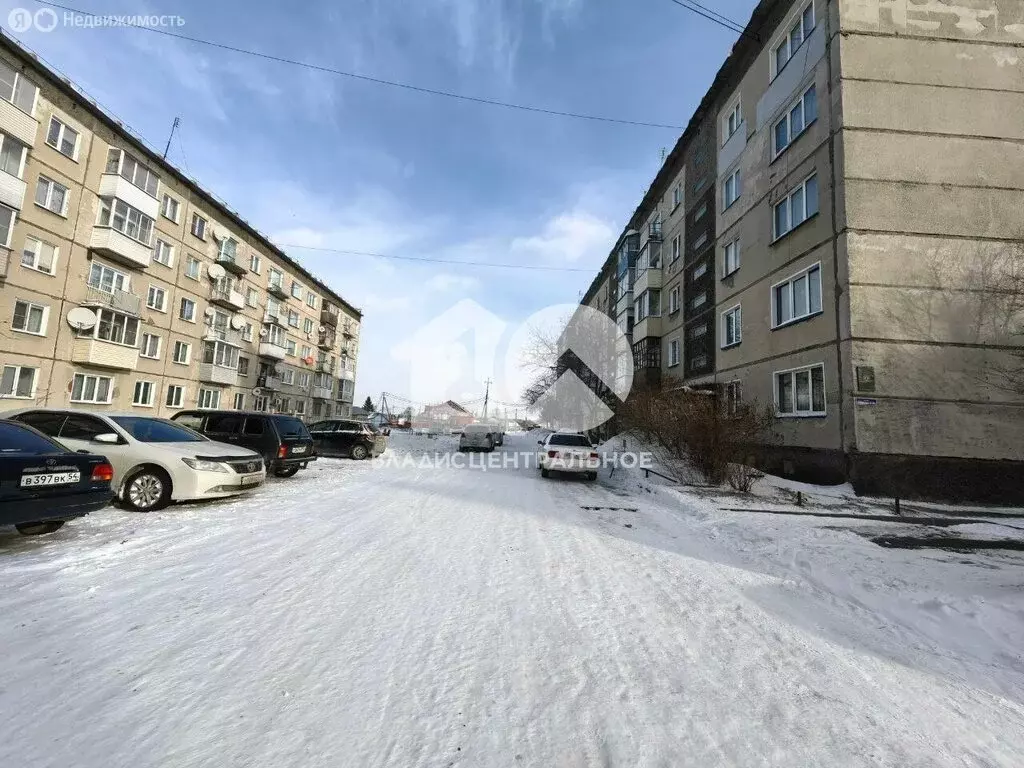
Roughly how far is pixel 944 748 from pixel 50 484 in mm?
7909

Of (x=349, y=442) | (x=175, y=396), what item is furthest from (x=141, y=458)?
(x=175, y=396)

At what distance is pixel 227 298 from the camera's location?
1251 inches

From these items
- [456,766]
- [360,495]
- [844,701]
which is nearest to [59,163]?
[360,495]

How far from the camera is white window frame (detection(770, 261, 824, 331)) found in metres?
13.3

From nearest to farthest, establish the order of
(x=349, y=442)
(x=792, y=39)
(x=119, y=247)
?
(x=792, y=39) → (x=349, y=442) → (x=119, y=247)

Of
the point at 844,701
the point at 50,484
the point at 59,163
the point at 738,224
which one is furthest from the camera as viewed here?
the point at 59,163

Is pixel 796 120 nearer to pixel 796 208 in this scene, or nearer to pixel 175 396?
pixel 796 208

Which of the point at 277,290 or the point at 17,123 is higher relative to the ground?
the point at 17,123

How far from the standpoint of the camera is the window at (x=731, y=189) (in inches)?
748

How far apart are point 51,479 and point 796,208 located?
1860 cm

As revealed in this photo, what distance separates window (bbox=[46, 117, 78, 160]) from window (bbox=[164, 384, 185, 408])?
41.5 ft

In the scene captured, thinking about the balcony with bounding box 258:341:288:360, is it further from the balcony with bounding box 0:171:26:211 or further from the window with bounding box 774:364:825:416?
the window with bounding box 774:364:825:416

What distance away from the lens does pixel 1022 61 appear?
12.9 metres

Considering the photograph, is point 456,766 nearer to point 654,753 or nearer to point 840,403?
point 654,753
